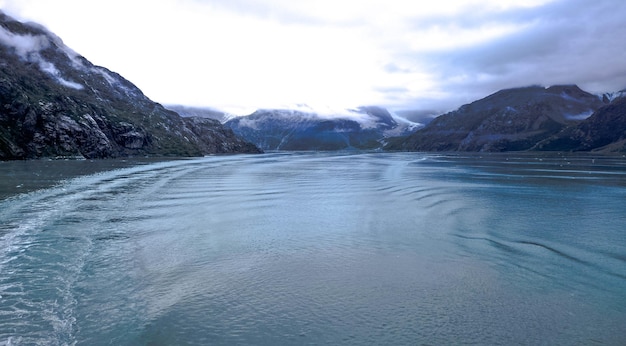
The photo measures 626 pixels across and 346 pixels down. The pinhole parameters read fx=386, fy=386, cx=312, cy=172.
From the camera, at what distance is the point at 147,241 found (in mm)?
26688

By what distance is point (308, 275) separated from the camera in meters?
20.4

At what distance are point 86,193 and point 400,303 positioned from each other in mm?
46477

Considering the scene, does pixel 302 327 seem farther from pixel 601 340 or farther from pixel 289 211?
pixel 289 211

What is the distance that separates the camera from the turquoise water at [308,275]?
14375 mm

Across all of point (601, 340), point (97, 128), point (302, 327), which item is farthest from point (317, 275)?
point (97, 128)

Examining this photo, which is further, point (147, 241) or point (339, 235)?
point (339, 235)

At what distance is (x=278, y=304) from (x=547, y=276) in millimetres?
14548

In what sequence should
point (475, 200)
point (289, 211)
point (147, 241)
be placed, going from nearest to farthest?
point (147, 241) → point (289, 211) → point (475, 200)

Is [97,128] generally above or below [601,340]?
above

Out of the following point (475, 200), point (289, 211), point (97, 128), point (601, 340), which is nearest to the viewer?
point (601, 340)

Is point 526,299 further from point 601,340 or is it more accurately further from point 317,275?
point 317,275

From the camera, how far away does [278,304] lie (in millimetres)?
16766

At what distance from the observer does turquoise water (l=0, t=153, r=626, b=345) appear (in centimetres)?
1438

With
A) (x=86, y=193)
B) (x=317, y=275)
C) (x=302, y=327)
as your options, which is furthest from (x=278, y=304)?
(x=86, y=193)
